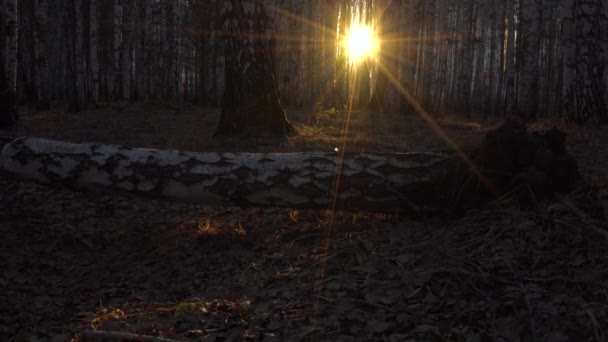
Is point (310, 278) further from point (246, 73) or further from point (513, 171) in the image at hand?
point (246, 73)

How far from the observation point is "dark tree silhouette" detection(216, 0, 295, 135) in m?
7.80

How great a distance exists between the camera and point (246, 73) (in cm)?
781

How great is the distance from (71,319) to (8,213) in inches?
84.7

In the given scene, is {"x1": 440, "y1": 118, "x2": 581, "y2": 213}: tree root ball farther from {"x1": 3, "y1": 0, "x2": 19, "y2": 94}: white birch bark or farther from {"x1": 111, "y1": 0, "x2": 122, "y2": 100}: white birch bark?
{"x1": 111, "y1": 0, "x2": 122, "y2": 100}: white birch bark

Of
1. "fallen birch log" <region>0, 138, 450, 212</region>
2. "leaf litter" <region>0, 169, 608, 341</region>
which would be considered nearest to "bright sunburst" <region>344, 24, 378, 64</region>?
"fallen birch log" <region>0, 138, 450, 212</region>

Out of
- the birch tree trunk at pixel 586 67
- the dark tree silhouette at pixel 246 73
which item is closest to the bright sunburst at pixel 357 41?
the birch tree trunk at pixel 586 67

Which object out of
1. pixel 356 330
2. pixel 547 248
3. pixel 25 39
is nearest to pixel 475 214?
pixel 547 248

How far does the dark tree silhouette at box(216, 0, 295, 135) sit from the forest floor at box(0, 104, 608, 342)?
3006mm

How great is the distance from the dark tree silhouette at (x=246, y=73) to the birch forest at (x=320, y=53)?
302 mm

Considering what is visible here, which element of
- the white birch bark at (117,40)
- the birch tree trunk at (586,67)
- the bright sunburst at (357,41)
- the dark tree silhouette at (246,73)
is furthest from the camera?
the bright sunburst at (357,41)

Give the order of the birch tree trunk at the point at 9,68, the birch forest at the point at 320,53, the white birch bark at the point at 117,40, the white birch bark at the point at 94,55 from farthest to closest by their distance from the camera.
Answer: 1. the white birch bark at the point at 117,40
2. the white birch bark at the point at 94,55
3. the birch forest at the point at 320,53
4. the birch tree trunk at the point at 9,68

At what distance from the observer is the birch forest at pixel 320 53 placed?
10.3 meters

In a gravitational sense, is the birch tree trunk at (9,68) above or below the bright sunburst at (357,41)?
below

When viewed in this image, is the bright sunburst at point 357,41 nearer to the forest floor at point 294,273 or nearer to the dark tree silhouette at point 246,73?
the dark tree silhouette at point 246,73
